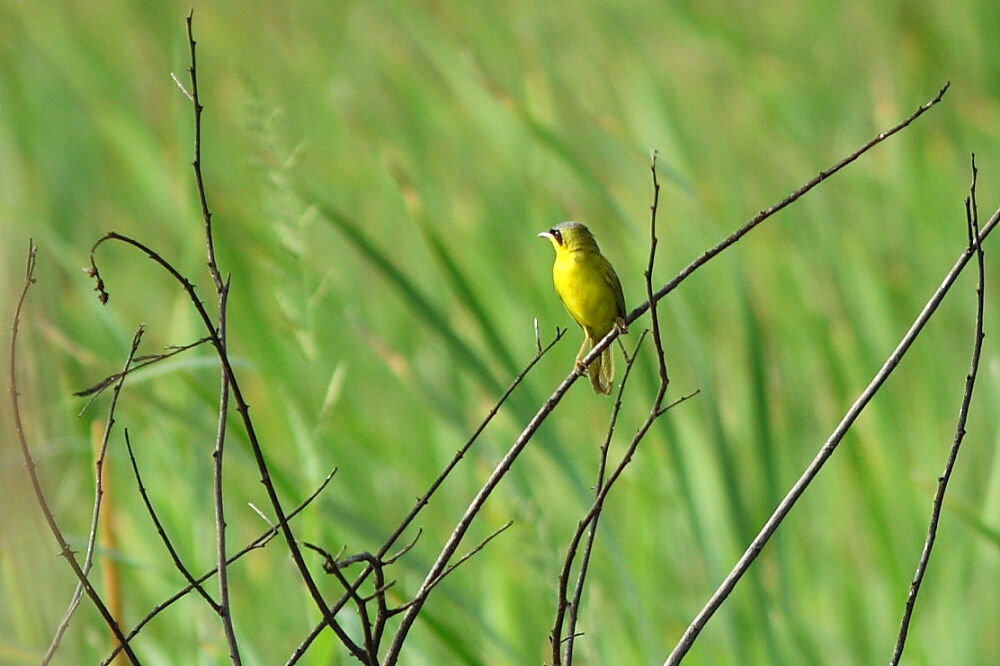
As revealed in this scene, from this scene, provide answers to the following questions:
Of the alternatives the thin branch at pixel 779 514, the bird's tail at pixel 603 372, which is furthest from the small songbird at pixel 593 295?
the thin branch at pixel 779 514

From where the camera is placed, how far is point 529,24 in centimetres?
435

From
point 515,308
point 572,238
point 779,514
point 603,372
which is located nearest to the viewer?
point 779,514

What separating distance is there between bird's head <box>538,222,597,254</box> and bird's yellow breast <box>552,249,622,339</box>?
3.5 inches

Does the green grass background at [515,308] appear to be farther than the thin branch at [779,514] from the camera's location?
Yes

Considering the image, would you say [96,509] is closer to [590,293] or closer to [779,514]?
[779,514]

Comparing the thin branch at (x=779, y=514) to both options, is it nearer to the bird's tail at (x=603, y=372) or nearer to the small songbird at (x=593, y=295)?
the bird's tail at (x=603, y=372)

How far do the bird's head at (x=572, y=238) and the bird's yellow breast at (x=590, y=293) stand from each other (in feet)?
0.29

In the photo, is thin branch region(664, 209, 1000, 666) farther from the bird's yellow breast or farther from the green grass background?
the bird's yellow breast

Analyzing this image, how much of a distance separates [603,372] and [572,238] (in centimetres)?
37

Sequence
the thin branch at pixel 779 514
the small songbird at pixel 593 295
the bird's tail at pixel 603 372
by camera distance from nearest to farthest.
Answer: the thin branch at pixel 779 514 < the bird's tail at pixel 603 372 < the small songbird at pixel 593 295

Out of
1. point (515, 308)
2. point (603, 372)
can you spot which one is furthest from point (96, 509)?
point (515, 308)

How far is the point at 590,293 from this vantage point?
2619mm

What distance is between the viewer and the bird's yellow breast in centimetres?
262

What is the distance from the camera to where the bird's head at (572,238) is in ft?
9.15
